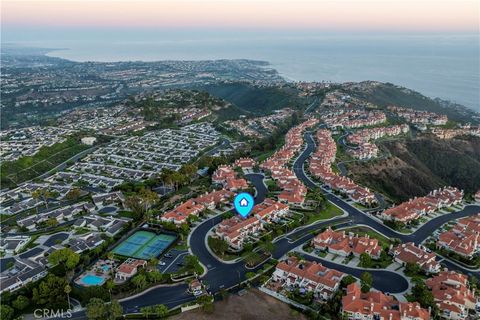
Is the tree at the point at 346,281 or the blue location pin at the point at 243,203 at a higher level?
the blue location pin at the point at 243,203

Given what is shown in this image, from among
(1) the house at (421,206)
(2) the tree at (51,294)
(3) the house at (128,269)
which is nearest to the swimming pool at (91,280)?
(3) the house at (128,269)

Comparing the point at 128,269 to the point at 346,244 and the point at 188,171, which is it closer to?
the point at 346,244

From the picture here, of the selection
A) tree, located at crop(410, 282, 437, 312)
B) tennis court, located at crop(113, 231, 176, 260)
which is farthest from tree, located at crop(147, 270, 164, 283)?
tree, located at crop(410, 282, 437, 312)

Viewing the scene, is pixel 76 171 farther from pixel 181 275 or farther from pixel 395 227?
pixel 395 227

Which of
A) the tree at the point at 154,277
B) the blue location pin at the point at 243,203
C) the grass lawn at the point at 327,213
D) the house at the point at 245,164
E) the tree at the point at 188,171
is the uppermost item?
the tree at the point at 188,171

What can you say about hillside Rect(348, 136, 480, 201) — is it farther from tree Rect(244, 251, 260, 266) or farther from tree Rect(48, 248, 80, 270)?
tree Rect(48, 248, 80, 270)

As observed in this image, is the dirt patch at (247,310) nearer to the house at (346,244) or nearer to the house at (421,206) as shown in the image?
the house at (346,244)

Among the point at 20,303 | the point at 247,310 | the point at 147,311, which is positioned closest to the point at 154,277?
the point at 147,311
